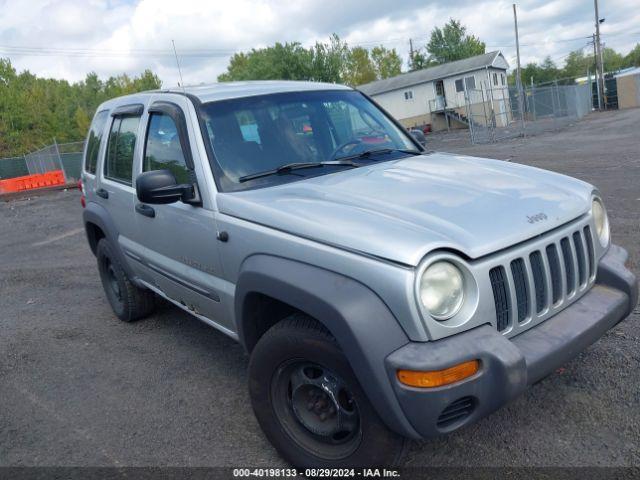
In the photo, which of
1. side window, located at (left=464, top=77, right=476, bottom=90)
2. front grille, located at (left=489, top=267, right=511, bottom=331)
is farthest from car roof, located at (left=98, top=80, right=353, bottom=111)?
side window, located at (left=464, top=77, right=476, bottom=90)

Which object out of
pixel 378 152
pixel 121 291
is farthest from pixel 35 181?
pixel 378 152

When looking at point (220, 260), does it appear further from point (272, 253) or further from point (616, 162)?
point (616, 162)

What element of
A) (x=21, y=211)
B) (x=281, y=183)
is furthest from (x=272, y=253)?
(x=21, y=211)

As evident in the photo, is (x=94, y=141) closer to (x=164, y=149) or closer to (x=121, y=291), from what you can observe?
(x=121, y=291)

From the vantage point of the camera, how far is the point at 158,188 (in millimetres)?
3252

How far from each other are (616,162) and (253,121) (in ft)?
34.0

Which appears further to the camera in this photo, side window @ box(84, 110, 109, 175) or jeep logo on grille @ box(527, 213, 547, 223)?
side window @ box(84, 110, 109, 175)

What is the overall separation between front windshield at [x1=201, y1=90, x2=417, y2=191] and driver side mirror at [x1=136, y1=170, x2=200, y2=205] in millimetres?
258

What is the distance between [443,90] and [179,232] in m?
43.6

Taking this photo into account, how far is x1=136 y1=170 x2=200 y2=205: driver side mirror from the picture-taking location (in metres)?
3.25

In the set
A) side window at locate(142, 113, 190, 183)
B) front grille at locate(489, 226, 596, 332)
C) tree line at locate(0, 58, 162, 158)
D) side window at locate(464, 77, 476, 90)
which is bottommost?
front grille at locate(489, 226, 596, 332)

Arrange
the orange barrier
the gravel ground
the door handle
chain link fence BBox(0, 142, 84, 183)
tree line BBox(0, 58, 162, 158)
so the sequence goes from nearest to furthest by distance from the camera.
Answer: the gravel ground → the door handle → the orange barrier → chain link fence BBox(0, 142, 84, 183) → tree line BBox(0, 58, 162, 158)

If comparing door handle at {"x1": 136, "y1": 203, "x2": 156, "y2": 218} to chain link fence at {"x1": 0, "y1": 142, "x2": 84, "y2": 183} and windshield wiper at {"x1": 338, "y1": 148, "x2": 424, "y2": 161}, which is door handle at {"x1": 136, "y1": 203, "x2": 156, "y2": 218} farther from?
chain link fence at {"x1": 0, "y1": 142, "x2": 84, "y2": 183}

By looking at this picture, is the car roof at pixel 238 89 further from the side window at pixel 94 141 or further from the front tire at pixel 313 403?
the front tire at pixel 313 403
